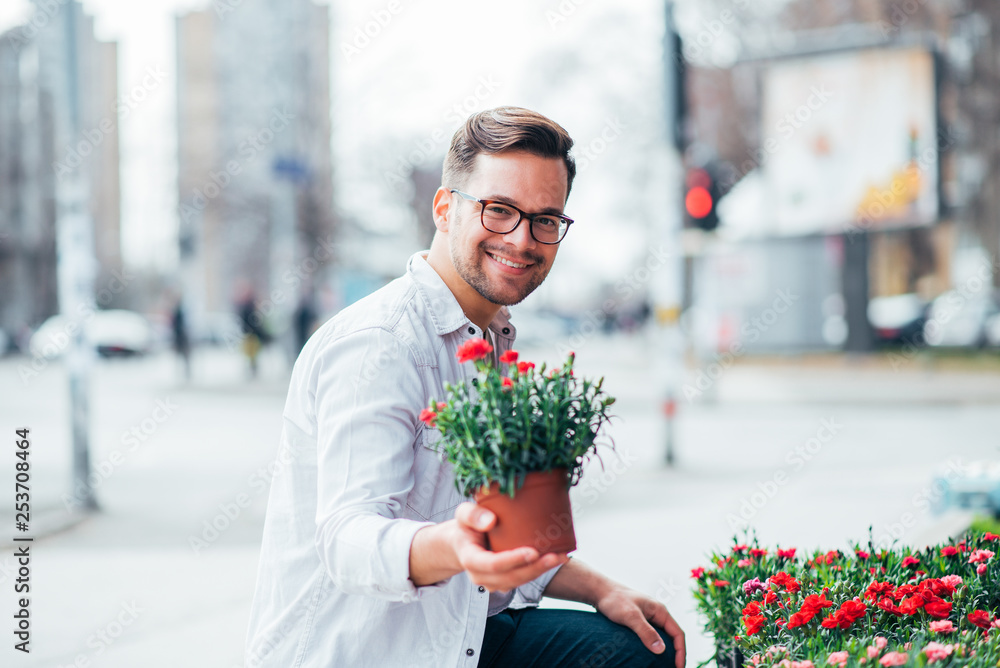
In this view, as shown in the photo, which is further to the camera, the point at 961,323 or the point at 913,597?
the point at 961,323

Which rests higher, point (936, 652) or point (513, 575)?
point (513, 575)

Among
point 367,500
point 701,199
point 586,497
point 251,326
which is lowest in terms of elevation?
point 586,497

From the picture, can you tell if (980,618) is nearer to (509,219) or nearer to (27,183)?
(509,219)

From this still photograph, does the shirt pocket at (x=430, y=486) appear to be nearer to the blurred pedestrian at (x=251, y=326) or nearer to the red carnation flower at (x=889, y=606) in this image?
the red carnation flower at (x=889, y=606)

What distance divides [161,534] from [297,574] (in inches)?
195

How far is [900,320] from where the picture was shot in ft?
85.0

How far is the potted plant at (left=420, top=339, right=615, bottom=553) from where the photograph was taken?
1.40 metres

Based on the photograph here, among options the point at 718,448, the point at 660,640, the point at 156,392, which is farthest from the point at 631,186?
the point at 660,640

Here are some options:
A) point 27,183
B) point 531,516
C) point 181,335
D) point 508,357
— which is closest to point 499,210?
point 508,357

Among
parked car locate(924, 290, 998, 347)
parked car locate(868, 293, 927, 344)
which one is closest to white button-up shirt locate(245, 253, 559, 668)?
parked car locate(868, 293, 927, 344)

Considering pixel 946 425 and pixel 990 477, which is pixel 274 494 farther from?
pixel 946 425

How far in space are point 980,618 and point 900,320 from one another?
2619 cm

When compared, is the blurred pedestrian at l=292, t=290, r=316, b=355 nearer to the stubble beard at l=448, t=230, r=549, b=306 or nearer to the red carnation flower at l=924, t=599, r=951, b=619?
the stubble beard at l=448, t=230, r=549, b=306

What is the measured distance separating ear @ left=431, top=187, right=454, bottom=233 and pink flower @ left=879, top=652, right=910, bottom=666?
1.14m
